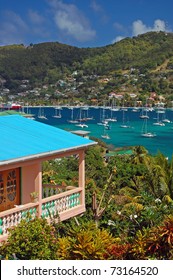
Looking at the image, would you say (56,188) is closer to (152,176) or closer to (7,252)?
(7,252)

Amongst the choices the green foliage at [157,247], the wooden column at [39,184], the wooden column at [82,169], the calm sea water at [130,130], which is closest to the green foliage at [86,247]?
the green foliage at [157,247]

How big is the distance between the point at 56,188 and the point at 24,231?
401 centimetres

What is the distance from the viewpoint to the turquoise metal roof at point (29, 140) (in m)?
9.02

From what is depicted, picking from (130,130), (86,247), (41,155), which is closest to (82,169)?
(41,155)

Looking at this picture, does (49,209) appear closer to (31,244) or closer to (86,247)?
(31,244)

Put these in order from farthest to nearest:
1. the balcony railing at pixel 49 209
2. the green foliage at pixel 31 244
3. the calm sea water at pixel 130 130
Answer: the calm sea water at pixel 130 130, the balcony railing at pixel 49 209, the green foliage at pixel 31 244

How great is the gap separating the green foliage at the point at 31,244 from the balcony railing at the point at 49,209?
1.09 m

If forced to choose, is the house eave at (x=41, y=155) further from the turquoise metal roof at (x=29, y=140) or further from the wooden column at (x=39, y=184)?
the wooden column at (x=39, y=184)

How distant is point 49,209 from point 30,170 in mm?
933

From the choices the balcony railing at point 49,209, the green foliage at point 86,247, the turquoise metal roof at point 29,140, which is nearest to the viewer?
the green foliage at point 86,247

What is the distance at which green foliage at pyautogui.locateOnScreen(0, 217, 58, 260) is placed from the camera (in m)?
7.40

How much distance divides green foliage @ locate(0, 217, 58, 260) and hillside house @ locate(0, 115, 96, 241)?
3.62 feet

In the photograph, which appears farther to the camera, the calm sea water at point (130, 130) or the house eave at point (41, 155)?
the calm sea water at point (130, 130)
